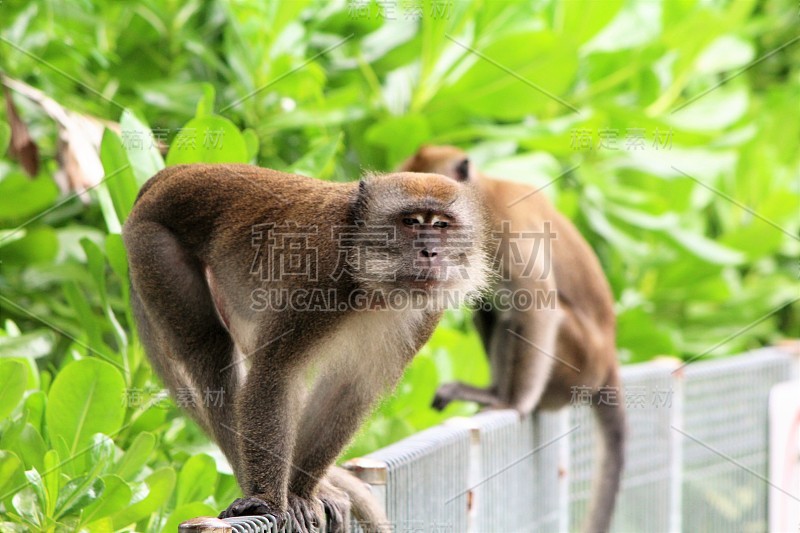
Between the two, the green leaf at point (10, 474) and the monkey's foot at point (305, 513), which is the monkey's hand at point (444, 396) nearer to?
the monkey's foot at point (305, 513)

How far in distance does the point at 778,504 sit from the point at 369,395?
108 inches

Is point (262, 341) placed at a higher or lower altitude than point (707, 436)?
higher

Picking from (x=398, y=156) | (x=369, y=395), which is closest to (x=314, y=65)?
(x=398, y=156)

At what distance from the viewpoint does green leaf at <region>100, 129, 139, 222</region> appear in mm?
3514

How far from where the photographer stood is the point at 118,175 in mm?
3570

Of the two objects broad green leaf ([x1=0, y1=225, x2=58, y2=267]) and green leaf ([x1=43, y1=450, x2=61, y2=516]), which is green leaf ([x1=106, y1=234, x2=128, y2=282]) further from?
broad green leaf ([x1=0, y1=225, x2=58, y2=267])

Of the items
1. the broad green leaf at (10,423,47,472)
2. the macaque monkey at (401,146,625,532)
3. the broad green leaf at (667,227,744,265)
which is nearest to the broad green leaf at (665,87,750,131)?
the broad green leaf at (667,227,744,265)

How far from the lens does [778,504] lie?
482 centimetres

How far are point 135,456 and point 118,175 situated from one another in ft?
3.78

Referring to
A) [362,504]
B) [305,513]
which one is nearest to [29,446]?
[305,513]

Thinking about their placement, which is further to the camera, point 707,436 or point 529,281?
point 529,281

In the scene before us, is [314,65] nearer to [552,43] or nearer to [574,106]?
[552,43]

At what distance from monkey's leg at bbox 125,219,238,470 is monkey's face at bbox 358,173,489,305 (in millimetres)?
587

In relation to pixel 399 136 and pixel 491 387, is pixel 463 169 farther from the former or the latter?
pixel 491 387
